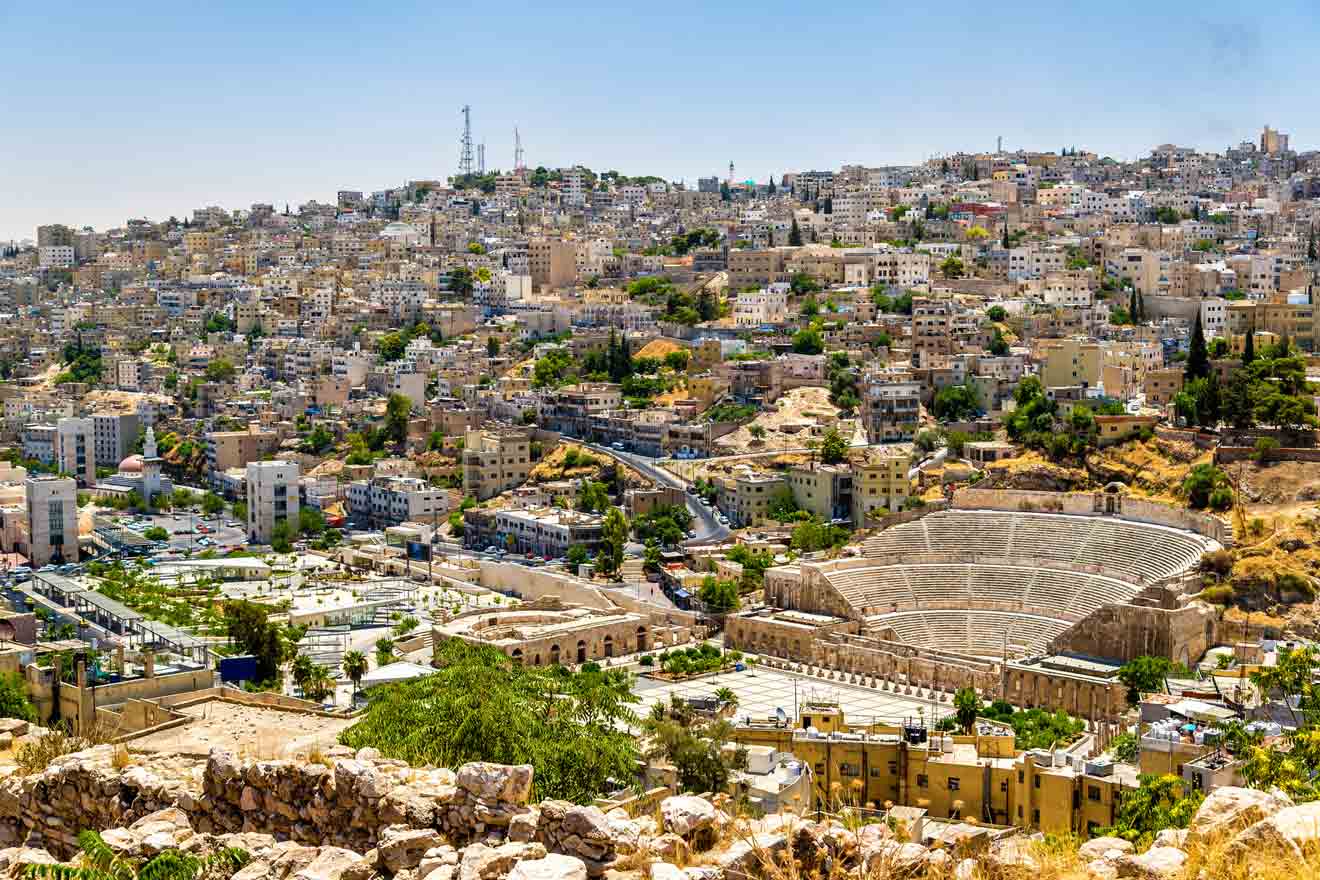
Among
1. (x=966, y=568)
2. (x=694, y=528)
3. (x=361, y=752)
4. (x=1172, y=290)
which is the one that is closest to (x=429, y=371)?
(x=694, y=528)

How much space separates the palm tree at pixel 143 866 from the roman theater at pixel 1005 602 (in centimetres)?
2150

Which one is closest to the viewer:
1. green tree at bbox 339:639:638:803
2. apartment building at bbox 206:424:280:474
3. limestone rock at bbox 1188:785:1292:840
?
limestone rock at bbox 1188:785:1292:840

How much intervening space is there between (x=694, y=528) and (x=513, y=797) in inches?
1369

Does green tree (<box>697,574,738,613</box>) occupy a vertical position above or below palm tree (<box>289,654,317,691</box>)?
below

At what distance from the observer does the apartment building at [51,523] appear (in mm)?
45062

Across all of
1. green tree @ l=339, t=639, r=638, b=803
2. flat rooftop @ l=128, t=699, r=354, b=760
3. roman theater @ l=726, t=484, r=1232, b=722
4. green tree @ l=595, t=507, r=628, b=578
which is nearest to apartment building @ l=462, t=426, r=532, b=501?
green tree @ l=595, t=507, r=628, b=578

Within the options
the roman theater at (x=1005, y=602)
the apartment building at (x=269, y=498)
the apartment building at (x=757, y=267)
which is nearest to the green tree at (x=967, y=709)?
the roman theater at (x=1005, y=602)

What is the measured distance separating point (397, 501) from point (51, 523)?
9335 mm

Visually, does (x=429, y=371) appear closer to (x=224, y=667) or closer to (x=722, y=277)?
(x=722, y=277)

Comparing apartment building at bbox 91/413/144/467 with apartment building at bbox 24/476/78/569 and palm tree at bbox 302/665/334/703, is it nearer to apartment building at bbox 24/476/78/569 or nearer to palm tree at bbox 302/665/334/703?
apartment building at bbox 24/476/78/569

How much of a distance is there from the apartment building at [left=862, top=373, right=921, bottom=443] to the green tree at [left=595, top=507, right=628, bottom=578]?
8.26 metres

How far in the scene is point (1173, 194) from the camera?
3317 inches

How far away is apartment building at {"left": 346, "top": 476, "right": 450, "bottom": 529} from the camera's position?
49531mm

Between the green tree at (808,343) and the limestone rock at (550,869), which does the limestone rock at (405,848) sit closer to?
the limestone rock at (550,869)
